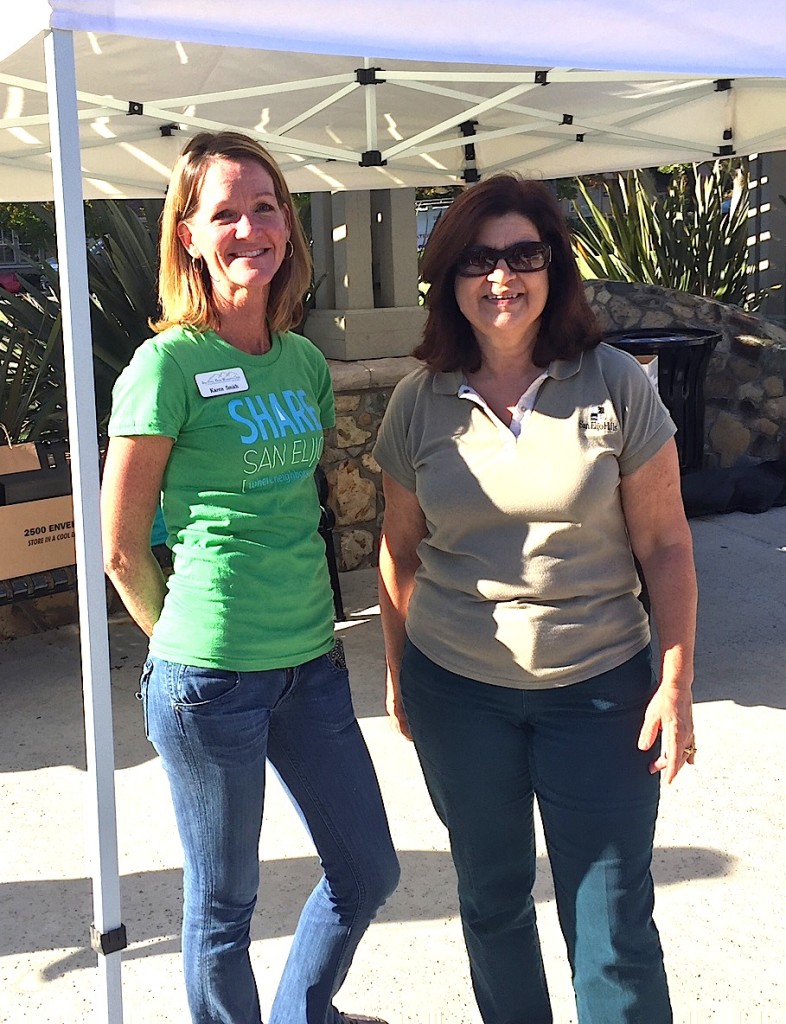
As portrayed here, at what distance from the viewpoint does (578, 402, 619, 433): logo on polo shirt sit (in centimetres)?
195

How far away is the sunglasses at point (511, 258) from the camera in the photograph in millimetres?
1988

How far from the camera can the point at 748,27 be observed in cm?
201

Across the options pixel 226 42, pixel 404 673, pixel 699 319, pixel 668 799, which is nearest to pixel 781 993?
pixel 668 799

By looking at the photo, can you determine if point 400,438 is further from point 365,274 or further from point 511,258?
point 365,274

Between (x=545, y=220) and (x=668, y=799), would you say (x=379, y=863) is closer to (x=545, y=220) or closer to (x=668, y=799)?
(x=545, y=220)

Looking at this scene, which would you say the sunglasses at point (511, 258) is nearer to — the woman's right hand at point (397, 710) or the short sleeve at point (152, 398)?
the short sleeve at point (152, 398)

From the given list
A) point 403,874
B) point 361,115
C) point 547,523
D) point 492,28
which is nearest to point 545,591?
point 547,523

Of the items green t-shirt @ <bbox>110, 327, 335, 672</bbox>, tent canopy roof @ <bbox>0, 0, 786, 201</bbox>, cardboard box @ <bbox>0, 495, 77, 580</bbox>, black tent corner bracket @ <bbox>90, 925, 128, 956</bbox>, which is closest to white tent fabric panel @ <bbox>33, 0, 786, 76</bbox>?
tent canopy roof @ <bbox>0, 0, 786, 201</bbox>

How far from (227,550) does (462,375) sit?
549 millimetres

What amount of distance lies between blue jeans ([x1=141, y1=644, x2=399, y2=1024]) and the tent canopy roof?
1.06 meters

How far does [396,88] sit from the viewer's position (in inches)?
189

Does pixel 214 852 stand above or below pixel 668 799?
above

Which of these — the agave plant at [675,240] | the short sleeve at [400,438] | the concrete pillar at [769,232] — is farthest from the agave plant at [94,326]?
the concrete pillar at [769,232]

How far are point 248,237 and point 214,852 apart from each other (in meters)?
1.05
